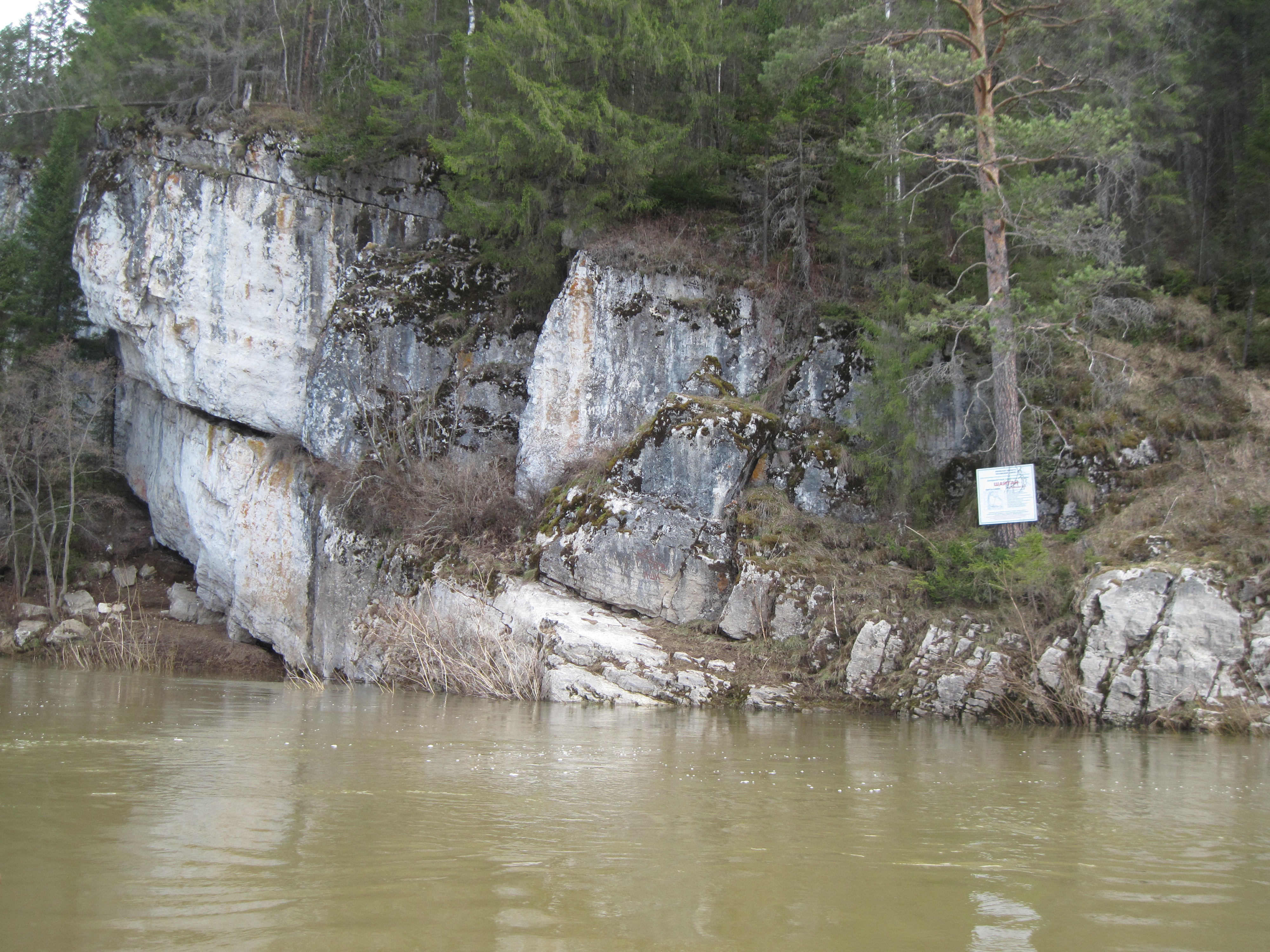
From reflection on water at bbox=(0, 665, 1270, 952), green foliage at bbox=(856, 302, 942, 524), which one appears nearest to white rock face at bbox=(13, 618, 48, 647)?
reflection on water at bbox=(0, 665, 1270, 952)

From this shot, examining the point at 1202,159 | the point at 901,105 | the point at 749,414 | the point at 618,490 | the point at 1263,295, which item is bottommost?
the point at 618,490

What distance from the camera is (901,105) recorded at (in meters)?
17.6

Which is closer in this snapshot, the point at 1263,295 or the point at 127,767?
the point at 127,767

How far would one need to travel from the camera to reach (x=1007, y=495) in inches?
577

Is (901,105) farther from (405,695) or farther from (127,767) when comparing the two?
(127,767)

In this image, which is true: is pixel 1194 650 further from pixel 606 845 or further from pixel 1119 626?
pixel 606 845

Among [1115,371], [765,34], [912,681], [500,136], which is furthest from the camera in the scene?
[765,34]

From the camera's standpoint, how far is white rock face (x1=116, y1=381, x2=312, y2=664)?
71.7ft

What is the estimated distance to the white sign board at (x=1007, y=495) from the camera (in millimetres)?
14461

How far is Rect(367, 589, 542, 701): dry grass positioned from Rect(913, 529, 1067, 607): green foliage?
6.39 m

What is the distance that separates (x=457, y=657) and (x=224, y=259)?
48.3ft

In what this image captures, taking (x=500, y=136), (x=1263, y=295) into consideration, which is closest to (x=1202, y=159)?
(x=1263, y=295)

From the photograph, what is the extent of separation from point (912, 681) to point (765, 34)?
1514cm

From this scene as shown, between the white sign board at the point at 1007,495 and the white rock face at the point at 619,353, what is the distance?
639 cm
